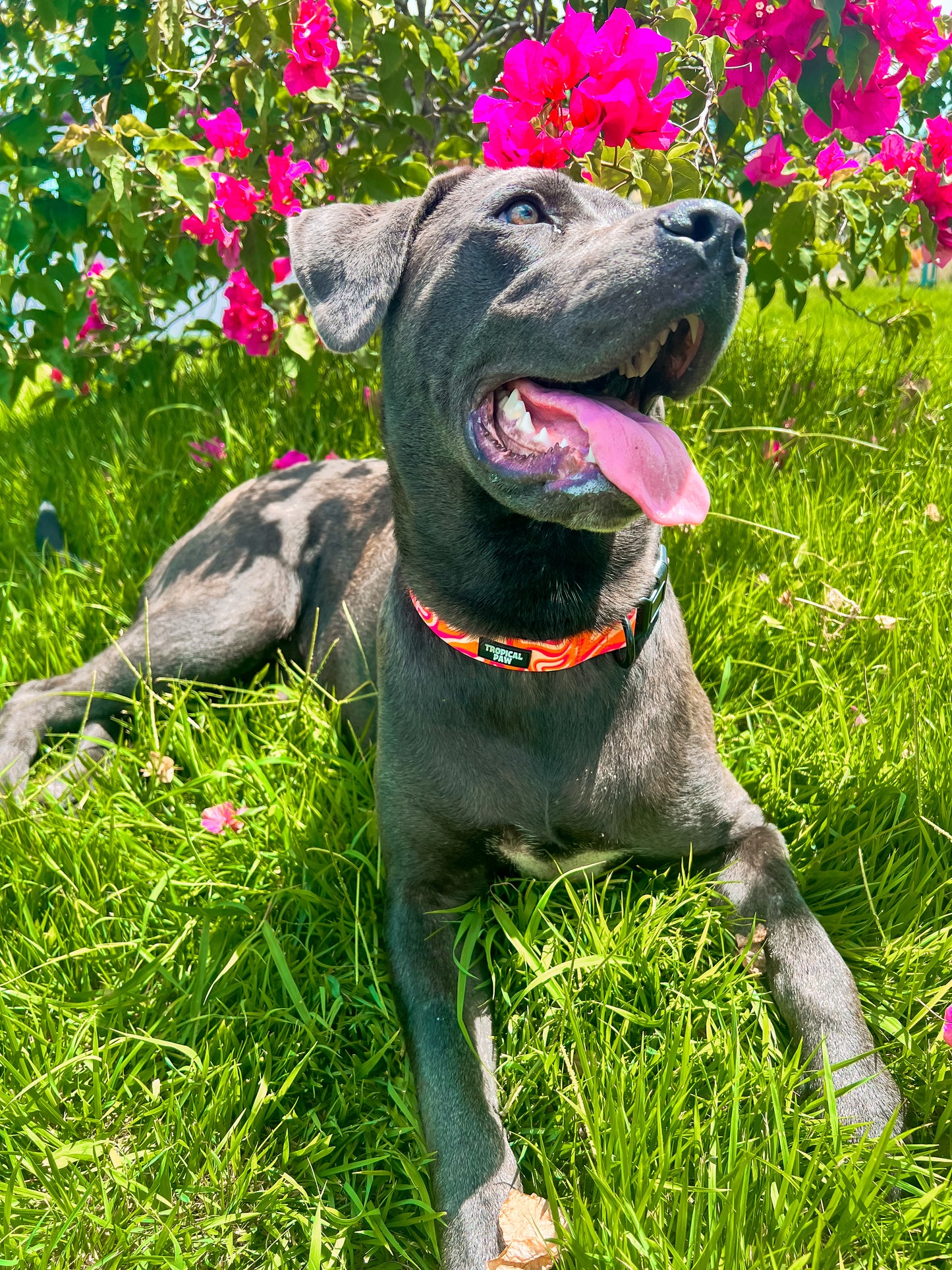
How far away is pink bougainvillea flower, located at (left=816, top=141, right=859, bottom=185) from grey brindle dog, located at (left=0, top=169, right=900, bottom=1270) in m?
1.18

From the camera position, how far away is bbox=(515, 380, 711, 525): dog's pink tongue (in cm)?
166

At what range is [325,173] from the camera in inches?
139

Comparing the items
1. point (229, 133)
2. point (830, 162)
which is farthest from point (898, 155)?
point (229, 133)

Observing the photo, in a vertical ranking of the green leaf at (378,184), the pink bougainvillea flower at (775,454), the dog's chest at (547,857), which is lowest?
the dog's chest at (547,857)

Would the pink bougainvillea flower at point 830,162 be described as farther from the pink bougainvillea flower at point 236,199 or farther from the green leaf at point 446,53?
the pink bougainvillea flower at point 236,199

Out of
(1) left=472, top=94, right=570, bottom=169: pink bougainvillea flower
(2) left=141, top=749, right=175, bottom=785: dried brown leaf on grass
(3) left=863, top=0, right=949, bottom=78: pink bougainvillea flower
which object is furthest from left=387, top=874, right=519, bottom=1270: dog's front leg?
(3) left=863, top=0, right=949, bottom=78: pink bougainvillea flower

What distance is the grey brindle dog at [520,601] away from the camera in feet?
5.56

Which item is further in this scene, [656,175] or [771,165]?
[771,165]

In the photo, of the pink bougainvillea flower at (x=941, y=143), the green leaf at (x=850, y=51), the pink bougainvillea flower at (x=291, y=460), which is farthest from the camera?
the pink bougainvillea flower at (x=291, y=460)

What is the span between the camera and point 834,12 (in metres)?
1.76

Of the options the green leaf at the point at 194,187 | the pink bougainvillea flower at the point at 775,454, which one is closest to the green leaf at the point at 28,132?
the green leaf at the point at 194,187

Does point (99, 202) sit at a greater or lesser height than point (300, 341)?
greater

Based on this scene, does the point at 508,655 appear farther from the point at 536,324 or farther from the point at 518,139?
the point at 518,139

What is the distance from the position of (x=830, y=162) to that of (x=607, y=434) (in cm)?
190
